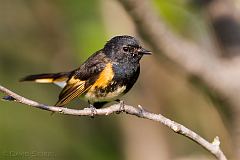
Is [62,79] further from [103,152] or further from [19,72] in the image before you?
[19,72]

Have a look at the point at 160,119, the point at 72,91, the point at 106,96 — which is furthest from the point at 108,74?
the point at 160,119

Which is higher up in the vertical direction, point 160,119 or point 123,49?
point 123,49

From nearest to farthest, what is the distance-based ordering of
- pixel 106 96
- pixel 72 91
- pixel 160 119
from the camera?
pixel 160 119, pixel 106 96, pixel 72 91

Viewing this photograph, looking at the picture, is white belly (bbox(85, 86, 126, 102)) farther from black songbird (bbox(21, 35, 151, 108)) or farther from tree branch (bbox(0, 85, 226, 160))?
tree branch (bbox(0, 85, 226, 160))

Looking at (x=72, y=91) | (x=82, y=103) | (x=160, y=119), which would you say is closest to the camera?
(x=160, y=119)

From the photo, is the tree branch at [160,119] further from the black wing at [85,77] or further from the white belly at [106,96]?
the black wing at [85,77]

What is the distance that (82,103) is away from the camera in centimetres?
670

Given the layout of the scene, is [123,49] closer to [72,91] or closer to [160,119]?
[72,91]

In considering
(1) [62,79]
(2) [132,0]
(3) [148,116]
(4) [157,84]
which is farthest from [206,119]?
(3) [148,116]

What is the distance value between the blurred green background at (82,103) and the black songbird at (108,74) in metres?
0.18

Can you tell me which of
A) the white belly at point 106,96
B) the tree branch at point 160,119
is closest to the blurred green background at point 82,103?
the white belly at point 106,96

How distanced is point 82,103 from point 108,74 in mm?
2350

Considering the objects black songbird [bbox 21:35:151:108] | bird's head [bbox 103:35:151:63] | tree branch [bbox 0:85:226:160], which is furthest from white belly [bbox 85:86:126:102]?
tree branch [bbox 0:85:226:160]

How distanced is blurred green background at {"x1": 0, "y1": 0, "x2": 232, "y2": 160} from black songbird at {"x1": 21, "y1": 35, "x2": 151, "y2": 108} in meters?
0.18
